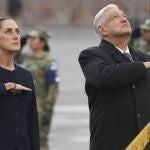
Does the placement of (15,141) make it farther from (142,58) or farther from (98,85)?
(142,58)

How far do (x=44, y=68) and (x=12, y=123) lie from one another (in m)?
5.07

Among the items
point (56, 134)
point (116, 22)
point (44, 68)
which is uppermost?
point (116, 22)

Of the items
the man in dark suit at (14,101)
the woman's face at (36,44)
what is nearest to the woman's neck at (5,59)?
the man in dark suit at (14,101)

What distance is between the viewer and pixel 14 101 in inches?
254

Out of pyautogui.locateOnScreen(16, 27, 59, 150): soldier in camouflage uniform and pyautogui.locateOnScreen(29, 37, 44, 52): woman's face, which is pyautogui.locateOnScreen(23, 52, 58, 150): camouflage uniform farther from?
pyautogui.locateOnScreen(29, 37, 44, 52): woman's face

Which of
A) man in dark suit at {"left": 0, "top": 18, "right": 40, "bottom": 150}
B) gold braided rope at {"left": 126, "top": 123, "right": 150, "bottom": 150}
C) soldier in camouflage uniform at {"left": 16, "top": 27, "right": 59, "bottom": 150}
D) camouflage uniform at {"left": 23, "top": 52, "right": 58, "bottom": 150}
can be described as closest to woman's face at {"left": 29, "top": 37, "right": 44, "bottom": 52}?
soldier in camouflage uniform at {"left": 16, "top": 27, "right": 59, "bottom": 150}

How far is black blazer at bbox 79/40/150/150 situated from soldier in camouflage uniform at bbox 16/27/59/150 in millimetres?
4911

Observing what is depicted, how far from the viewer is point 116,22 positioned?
21.5 feet

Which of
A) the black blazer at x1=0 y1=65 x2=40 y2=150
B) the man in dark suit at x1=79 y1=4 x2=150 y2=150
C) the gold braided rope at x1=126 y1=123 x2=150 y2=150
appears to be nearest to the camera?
the gold braided rope at x1=126 y1=123 x2=150 y2=150

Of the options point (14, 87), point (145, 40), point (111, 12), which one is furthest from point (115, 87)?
point (145, 40)

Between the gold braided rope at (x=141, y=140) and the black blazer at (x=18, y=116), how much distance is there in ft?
2.61

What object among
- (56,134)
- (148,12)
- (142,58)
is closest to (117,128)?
(142,58)

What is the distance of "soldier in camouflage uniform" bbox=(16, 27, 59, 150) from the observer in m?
11.5

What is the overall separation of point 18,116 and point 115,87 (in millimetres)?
729
